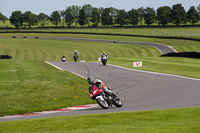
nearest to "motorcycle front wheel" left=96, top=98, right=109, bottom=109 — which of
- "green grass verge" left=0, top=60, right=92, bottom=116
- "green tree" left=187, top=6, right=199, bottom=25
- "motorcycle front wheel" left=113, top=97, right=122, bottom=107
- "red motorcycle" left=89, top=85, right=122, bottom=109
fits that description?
"red motorcycle" left=89, top=85, right=122, bottom=109

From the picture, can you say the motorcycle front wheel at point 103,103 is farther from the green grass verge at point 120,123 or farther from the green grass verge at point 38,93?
the green grass verge at point 38,93

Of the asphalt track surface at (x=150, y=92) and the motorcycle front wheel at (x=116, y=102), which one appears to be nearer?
the asphalt track surface at (x=150, y=92)

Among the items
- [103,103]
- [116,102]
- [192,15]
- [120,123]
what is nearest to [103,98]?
[103,103]

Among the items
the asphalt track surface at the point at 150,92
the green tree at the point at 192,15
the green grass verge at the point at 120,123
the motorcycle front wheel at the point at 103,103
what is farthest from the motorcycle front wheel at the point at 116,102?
the green tree at the point at 192,15

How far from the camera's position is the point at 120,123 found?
35.5 ft

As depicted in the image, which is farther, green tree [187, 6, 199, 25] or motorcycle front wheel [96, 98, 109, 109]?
green tree [187, 6, 199, 25]

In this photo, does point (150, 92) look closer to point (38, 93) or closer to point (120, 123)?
point (38, 93)

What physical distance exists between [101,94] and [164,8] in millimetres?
182937

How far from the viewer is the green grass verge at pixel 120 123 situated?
9.68m

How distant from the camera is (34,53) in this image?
67375mm

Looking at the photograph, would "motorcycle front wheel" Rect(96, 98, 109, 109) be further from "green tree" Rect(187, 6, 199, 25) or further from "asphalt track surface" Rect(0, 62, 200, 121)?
"green tree" Rect(187, 6, 199, 25)

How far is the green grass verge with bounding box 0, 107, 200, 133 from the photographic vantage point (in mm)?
9680

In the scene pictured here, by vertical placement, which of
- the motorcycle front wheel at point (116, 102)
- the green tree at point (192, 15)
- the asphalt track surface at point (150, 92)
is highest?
the green tree at point (192, 15)

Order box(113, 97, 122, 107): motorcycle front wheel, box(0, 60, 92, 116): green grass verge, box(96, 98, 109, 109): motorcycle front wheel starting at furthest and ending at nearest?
box(0, 60, 92, 116): green grass verge, box(113, 97, 122, 107): motorcycle front wheel, box(96, 98, 109, 109): motorcycle front wheel
